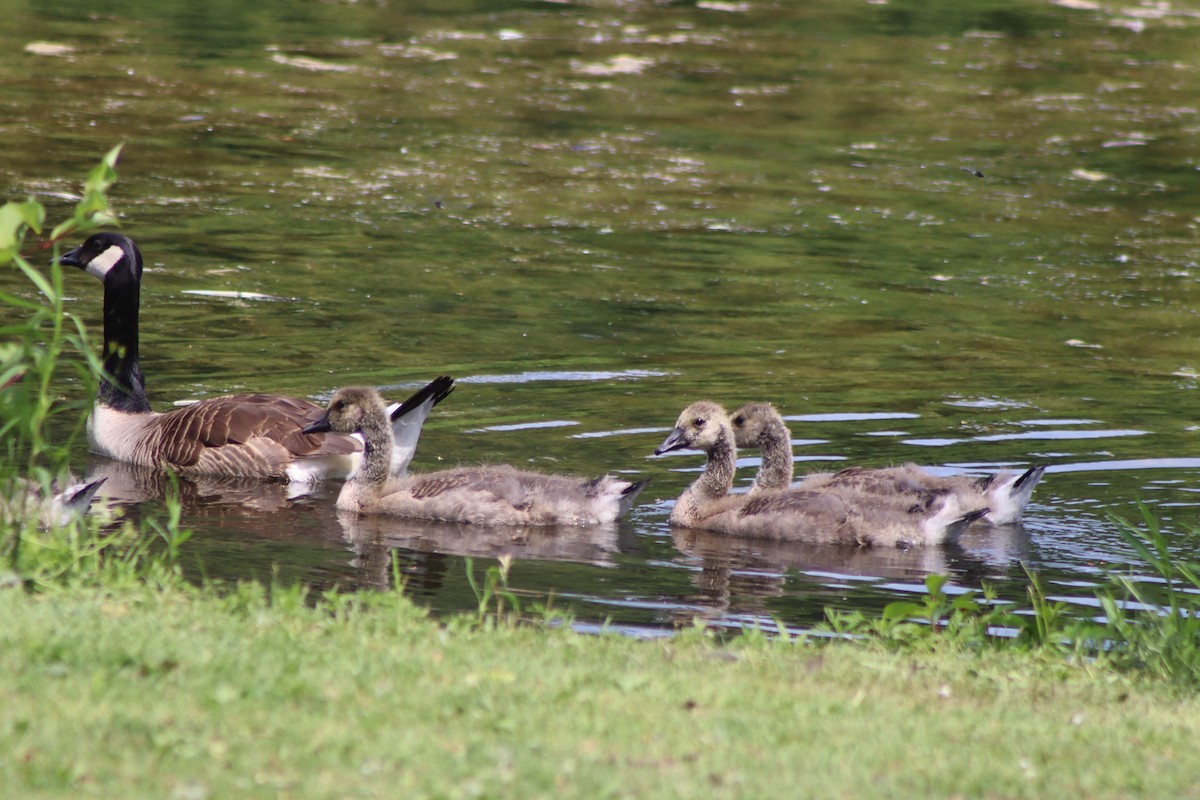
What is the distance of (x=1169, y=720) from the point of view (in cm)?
686

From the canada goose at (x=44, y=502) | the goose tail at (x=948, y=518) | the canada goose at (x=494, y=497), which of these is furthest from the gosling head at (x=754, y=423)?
the canada goose at (x=44, y=502)

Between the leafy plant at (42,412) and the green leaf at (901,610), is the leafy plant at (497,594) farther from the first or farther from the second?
the green leaf at (901,610)

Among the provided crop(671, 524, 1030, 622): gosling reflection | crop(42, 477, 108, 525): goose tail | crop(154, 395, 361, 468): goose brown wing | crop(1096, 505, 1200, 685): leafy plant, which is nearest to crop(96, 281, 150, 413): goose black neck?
crop(154, 395, 361, 468): goose brown wing

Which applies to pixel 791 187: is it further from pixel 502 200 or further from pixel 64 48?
pixel 64 48

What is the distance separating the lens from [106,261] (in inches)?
538

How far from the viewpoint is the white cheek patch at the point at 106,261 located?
44.5 feet

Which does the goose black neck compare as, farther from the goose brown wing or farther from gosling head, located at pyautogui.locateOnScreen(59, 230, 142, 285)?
the goose brown wing

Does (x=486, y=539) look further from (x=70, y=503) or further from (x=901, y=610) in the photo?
(x=901, y=610)

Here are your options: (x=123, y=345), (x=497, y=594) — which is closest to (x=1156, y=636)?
(x=497, y=594)

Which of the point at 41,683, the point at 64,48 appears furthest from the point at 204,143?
the point at 41,683

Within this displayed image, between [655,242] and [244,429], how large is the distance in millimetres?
8674

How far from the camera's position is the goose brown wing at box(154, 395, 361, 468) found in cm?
1236

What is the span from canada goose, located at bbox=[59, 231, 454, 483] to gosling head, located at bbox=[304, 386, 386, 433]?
0.19 m

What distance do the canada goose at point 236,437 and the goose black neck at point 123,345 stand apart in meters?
0.01
